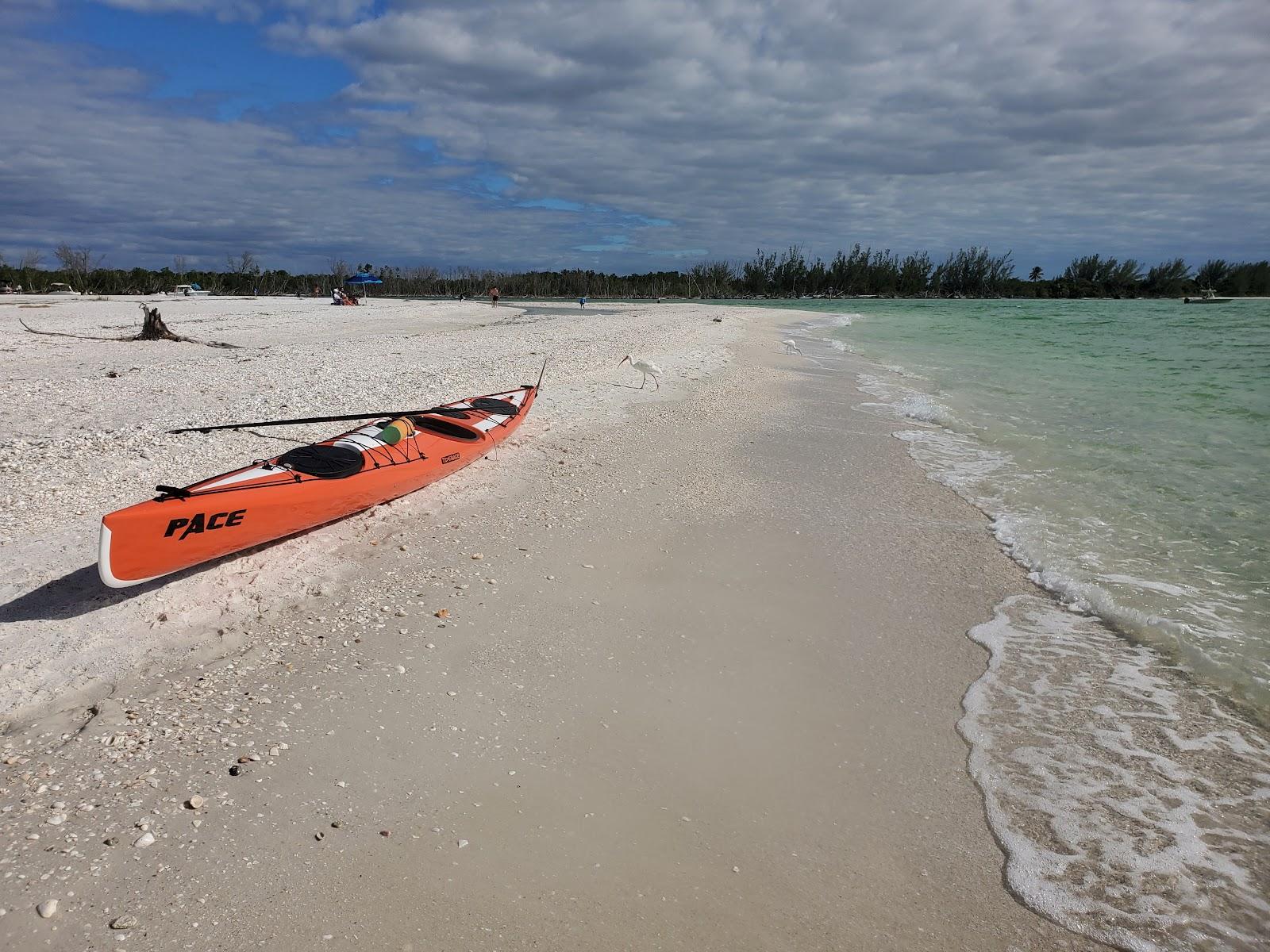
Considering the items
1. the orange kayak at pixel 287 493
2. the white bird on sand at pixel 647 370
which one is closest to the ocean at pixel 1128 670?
the white bird on sand at pixel 647 370

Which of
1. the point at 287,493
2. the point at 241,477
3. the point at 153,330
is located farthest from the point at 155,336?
the point at 287,493

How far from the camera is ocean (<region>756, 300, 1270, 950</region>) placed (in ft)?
8.40

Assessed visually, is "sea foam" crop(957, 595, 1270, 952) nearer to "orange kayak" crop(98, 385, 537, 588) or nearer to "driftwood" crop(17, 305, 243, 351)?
"orange kayak" crop(98, 385, 537, 588)

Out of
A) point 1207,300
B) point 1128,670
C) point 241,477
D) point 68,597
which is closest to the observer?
point 1128,670

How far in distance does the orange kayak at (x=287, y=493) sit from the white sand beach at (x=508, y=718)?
25cm

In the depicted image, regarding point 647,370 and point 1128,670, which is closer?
point 1128,670

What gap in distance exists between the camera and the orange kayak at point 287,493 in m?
3.91

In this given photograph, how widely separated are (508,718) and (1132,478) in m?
7.13

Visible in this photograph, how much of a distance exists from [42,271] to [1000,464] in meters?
60.4

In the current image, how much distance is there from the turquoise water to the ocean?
3cm

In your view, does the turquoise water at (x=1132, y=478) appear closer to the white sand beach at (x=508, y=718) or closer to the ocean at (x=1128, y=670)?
the ocean at (x=1128, y=670)

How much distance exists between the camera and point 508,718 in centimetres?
332

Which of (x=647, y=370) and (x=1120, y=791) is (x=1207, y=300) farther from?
(x=1120, y=791)

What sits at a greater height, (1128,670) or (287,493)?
(287,493)
